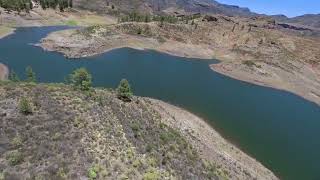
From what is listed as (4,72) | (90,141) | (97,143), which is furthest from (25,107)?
(4,72)

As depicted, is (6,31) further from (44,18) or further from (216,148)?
(216,148)

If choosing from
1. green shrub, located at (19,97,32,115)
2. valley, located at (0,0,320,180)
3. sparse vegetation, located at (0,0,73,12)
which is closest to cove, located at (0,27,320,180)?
valley, located at (0,0,320,180)

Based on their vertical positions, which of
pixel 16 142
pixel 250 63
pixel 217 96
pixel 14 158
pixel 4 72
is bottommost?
pixel 250 63

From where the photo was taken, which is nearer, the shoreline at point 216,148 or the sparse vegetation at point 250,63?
the shoreline at point 216,148

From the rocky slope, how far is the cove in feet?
28.9

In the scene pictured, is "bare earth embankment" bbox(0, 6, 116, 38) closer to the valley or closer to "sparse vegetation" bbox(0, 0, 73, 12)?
the valley

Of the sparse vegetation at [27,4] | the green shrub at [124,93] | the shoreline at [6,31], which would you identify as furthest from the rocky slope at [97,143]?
the sparse vegetation at [27,4]

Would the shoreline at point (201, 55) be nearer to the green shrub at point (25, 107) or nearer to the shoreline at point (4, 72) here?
the shoreline at point (4, 72)

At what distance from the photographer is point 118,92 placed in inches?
2141

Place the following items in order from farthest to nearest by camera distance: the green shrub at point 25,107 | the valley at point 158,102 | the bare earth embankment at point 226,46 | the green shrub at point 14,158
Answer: the bare earth embankment at point 226,46, the green shrub at point 25,107, the valley at point 158,102, the green shrub at point 14,158

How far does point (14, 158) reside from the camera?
1244 inches

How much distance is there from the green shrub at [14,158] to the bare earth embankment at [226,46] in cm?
6963

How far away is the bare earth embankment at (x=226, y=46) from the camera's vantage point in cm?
10638

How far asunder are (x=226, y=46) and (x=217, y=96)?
59569 millimetres
